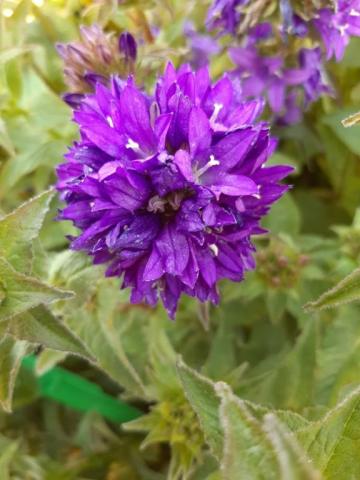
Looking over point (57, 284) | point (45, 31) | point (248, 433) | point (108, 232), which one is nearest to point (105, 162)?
point (108, 232)

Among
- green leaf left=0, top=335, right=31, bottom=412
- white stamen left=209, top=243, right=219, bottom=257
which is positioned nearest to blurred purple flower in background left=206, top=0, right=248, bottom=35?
white stamen left=209, top=243, right=219, bottom=257

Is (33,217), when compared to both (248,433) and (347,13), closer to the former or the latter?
(248,433)

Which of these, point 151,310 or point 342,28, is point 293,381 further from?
point 342,28

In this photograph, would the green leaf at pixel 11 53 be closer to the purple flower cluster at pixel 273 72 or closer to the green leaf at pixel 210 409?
the purple flower cluster at pixel 273 72

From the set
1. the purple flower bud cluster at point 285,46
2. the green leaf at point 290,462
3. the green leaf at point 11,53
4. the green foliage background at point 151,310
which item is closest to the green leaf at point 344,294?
the green foliage background at point 151,310

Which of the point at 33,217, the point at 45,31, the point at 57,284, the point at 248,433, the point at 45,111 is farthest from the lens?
the point at 45,31

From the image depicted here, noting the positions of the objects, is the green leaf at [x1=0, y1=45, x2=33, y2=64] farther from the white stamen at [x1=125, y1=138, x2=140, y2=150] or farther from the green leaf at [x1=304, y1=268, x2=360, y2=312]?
the green leaf at [x1=304, y1=268, x2=360, y2=312]
